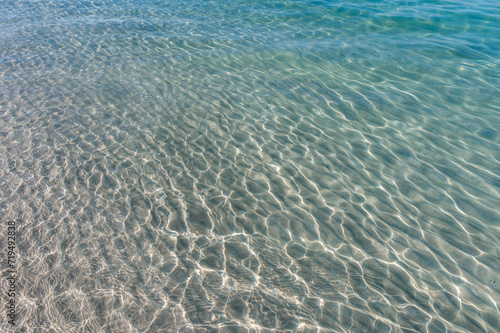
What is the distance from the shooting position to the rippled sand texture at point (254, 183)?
13.0ft

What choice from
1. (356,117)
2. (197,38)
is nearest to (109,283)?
(356,117)

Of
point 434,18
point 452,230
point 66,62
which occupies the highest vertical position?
point 434,18

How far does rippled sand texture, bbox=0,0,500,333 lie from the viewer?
13.0 ft

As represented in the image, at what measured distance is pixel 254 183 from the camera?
5707 millimetres

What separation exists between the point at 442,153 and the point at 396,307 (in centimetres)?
360

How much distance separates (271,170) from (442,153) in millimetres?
3255

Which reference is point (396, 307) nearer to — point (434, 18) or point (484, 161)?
point (484, 161)

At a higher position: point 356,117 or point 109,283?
point 356,117

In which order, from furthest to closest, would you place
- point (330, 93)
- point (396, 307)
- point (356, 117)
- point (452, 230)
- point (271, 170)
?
1. point (330, 93)
2. point (356, 117)
3. point (271, 170)
4. point (452, 230)
5. point (396, 307)

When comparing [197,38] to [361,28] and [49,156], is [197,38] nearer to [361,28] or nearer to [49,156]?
[361,28]

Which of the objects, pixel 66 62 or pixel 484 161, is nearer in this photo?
pixel 484 161

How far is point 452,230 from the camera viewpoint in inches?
192

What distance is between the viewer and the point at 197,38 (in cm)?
1145

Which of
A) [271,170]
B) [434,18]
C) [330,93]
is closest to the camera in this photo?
[271,170]
